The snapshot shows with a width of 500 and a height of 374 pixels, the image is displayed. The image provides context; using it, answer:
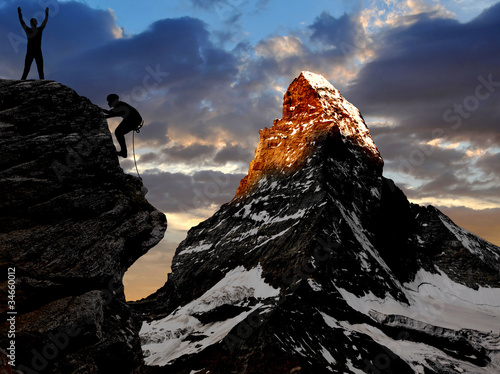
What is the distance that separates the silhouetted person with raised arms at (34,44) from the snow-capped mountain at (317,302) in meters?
106

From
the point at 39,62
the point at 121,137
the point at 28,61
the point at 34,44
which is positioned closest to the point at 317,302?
the point at 121,137

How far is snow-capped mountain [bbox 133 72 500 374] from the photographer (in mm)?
130250

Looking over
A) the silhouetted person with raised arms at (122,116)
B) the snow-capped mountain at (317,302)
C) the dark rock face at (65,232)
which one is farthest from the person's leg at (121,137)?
the snow-capped mountain at (317,302)

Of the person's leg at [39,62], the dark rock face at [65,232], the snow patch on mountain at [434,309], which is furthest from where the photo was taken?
the snow patch on mountain at [434,309]

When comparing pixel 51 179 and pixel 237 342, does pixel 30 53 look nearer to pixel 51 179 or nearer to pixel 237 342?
pixel 51 179

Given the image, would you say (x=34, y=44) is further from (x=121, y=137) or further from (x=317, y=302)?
A: (x=317, y=302)

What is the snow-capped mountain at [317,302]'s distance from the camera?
130250 mm

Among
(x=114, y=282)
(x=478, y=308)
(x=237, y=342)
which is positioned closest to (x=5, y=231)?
(x=114, y=282)

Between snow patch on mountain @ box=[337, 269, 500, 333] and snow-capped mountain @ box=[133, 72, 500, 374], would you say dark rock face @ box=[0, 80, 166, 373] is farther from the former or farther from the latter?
snow patch on mountain @ box=[337, 269, 500, 333]

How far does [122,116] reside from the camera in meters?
23.0

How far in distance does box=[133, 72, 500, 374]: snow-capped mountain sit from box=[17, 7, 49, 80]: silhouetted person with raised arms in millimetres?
105594

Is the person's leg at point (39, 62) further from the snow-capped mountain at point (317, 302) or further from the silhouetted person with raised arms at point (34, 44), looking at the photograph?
the snow-capped mountain at point (317, 302)

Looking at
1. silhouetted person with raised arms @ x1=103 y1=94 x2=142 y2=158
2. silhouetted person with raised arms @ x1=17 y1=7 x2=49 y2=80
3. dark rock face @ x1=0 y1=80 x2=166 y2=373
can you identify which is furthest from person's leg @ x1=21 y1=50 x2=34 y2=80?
silhouetted person with raised arms @ x1=103 y1=94 x2=142 y2=158

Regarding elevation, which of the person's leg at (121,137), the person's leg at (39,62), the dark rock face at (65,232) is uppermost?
the person's leg at (39,62)
